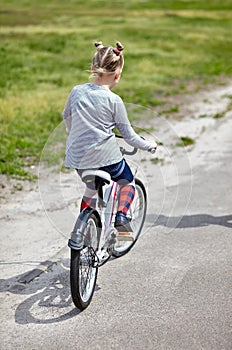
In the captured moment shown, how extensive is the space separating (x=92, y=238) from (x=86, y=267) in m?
0.24

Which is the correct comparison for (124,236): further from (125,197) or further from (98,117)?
(98,117)

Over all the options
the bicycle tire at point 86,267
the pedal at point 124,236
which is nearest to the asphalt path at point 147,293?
the bicycle tire at point 86,267

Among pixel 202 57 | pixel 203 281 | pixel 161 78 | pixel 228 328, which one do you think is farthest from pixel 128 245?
pixel 202 57

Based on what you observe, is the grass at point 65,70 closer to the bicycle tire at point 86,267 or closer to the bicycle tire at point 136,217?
the bicycle tire at point 136,217

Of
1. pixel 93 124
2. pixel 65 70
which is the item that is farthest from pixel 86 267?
pixel 65 70

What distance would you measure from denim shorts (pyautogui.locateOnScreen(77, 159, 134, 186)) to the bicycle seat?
65 millimetres

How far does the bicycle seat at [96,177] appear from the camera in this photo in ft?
15.5

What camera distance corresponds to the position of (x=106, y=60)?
459 centimetres

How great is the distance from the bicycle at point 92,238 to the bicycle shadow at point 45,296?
200 millimetres

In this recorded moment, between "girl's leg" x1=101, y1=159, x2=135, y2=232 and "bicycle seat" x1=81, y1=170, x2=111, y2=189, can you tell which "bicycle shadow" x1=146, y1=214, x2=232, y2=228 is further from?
"bicycle seat" x1=81, y1=170, x2=111, y2=189

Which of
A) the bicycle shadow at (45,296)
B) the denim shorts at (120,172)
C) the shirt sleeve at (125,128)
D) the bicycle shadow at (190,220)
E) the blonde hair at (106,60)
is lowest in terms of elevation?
the bicycle shadow at (190,220)

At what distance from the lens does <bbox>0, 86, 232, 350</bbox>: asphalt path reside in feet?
14.0

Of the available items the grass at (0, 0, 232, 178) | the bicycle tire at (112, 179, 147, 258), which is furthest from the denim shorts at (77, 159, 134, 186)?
the grass at (0, 0, 232, 178)

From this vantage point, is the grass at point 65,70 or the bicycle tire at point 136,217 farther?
the grass at point 65,70
